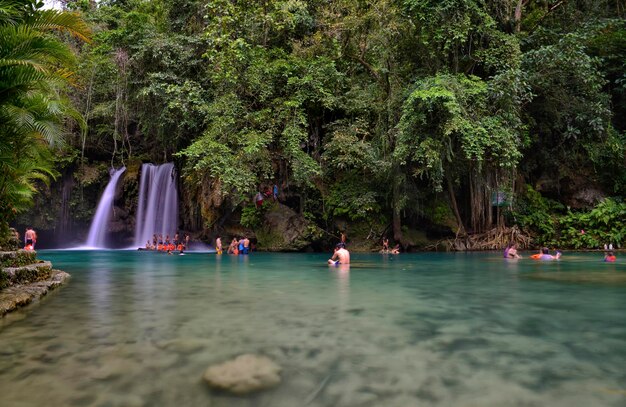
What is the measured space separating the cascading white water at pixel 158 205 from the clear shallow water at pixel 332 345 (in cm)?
1685

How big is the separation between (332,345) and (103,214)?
80.8 ft

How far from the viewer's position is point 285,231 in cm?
2122

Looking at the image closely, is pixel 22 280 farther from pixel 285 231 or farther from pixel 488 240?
pixel 488 240

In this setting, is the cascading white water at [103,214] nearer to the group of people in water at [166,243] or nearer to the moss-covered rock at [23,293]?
the group of people in water at [166,243]

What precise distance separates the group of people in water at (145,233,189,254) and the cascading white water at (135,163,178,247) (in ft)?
1.55

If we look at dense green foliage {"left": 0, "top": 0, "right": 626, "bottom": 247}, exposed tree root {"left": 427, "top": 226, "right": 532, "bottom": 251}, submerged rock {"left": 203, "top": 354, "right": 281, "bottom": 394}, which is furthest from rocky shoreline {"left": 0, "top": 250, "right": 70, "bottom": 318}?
exposed tree root {"left": 427, "top": 226, "right": 532, "bottom": 251}

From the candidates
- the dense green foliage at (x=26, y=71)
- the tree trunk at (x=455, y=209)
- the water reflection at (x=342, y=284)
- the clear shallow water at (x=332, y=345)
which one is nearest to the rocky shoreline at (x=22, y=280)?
the clear shallow water at (x=332, y=345)

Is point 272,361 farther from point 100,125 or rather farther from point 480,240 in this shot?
point 100,125

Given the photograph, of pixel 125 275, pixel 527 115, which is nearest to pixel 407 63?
pixel 527 115

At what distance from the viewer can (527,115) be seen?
2028 cm

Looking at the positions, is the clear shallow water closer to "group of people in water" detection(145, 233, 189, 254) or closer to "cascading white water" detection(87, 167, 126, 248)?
"group of people in water" detection(145, 233, 189, 254)

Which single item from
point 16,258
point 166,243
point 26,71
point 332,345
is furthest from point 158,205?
point 332,345

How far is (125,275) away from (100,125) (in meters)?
18.1

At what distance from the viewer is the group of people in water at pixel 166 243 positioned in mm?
21781
